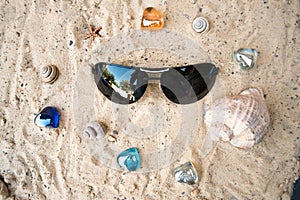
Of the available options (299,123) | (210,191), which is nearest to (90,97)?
(210,191)

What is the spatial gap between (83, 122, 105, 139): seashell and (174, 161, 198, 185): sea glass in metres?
0.39

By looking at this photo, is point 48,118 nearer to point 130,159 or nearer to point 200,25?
point 130,159

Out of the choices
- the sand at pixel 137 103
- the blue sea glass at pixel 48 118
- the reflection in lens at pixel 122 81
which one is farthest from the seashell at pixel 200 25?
the blue sea glass at pixel 48 118

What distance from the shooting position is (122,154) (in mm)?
1728

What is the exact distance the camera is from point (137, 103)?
176 centimetres

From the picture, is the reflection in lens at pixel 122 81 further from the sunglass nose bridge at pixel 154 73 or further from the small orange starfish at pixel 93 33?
the small orange starfish at pixel 93 33

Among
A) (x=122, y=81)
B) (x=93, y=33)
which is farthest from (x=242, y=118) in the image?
(x=93, y=33)

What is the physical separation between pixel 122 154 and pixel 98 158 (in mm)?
122

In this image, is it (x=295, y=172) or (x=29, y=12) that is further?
(x=29, y=12)

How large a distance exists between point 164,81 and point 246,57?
388mm

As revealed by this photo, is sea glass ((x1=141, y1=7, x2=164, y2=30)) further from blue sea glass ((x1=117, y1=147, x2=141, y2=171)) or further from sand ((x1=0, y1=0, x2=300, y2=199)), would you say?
blue sea glass ((x1=117, y1=147, x2=141, y2=171))

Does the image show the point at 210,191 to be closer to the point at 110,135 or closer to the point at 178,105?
the point at 178,105

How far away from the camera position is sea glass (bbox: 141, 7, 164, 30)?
1733mm

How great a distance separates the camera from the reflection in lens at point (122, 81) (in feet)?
5.59
